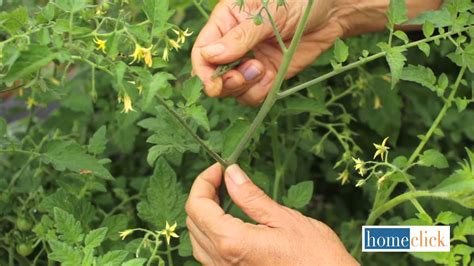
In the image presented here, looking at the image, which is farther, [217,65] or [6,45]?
[217,65]

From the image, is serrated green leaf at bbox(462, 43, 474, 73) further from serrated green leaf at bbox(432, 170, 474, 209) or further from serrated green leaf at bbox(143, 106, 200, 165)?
serrated green leaf at bbox(143, 106, 200, 165)

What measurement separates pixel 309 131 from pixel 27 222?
681 millimetres

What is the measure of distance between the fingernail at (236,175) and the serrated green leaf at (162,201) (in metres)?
0.14

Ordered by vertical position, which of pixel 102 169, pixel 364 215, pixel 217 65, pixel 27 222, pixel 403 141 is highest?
pixel 217 65

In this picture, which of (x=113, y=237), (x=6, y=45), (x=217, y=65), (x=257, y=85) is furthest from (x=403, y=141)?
(x=6, y=45)

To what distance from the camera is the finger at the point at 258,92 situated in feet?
5.08

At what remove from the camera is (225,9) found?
151 centimetres

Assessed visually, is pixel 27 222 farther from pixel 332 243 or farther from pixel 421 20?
pixel 421 20

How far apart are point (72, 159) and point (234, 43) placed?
0.40m

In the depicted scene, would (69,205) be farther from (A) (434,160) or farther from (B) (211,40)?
(A) (434,160)

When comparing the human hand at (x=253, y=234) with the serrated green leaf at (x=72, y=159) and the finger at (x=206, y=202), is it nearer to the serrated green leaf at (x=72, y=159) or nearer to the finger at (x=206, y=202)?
the finger at (x=206, y=202)

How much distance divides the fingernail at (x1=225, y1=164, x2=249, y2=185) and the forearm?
606 mm

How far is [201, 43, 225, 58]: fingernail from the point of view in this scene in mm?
1395

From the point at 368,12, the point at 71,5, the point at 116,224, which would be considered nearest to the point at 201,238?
→ the point at 116,224
